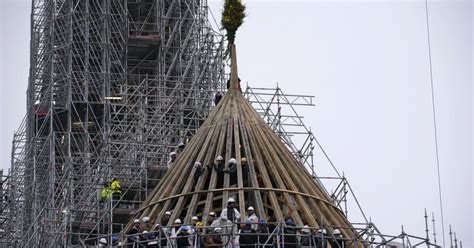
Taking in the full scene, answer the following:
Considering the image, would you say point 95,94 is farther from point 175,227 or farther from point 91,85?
point 175,227

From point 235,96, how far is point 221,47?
21.8 meters

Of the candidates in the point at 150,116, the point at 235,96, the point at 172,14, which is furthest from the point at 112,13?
the point at 235,96

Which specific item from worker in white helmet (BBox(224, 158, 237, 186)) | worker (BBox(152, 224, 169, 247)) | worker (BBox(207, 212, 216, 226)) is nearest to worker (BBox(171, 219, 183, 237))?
worker (BBox(152, 224, 169, 247))

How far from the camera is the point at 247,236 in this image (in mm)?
42719

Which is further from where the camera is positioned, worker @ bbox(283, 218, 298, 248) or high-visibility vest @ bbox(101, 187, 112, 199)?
high-visibility vest @ bbox(101, 187, 112, 199)

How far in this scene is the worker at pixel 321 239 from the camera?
143 feet

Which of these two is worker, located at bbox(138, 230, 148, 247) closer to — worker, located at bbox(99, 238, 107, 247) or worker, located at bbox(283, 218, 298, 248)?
worker, located at bbox(99, 238, 107, 247)

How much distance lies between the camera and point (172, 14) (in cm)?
→ 8188

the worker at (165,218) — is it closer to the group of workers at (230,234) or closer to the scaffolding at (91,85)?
the group of workers at (230,234)

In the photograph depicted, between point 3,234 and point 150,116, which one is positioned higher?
point 150,116

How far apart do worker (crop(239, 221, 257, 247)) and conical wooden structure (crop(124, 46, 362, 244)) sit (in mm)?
2478

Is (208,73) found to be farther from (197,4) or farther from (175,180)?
(175,180)

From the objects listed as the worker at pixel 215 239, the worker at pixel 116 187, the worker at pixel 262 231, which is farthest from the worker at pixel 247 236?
the worker at pixel 116 187

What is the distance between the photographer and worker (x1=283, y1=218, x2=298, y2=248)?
43.1 metres
